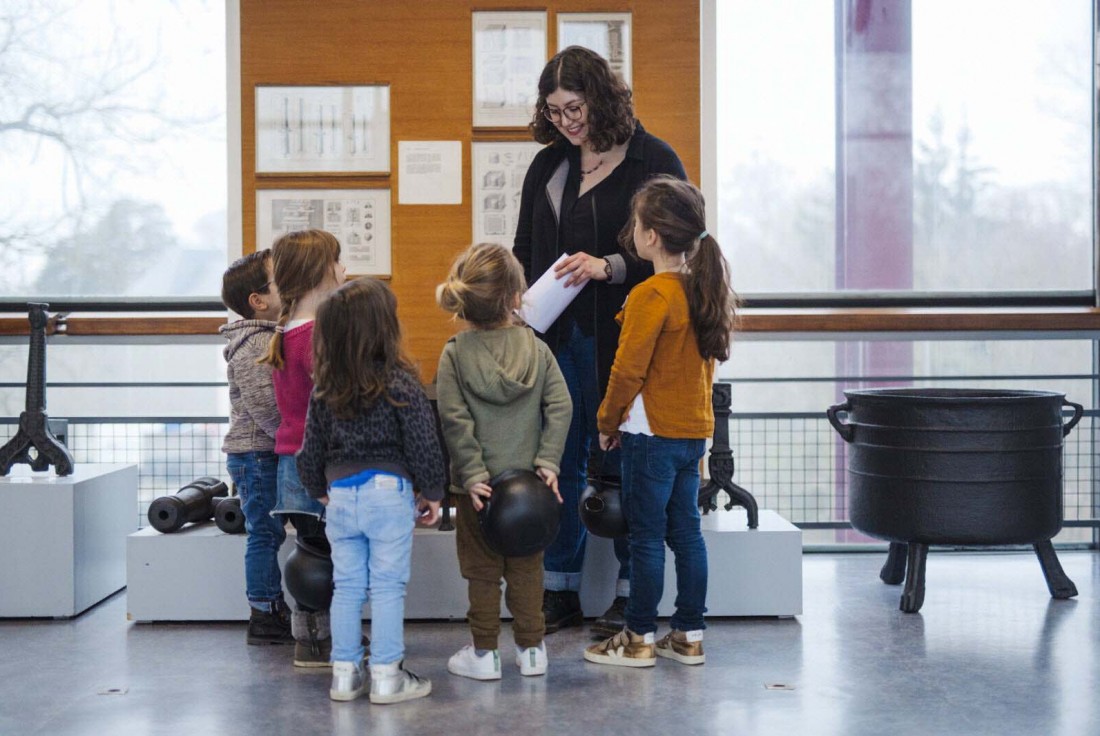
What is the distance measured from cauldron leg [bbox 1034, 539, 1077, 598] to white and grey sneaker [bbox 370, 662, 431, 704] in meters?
2.04

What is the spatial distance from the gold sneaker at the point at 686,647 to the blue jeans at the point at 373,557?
27.6 inches

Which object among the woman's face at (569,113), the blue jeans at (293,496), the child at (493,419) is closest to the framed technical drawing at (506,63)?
the woman's face at (569,113)

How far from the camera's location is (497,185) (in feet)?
12.9

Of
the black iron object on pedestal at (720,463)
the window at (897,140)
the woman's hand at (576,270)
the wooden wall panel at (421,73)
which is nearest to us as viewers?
the woman's hand at (576,270)

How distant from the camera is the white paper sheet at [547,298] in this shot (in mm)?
2777

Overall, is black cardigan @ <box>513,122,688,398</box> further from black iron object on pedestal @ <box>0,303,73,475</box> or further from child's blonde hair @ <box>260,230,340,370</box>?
black iron object on pedestal @ <box>0,303,73,475</box>

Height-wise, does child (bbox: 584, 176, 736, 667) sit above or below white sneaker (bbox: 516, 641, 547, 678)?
above

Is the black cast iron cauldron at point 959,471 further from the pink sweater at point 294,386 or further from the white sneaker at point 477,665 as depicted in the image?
the pink sweater at point 294,386

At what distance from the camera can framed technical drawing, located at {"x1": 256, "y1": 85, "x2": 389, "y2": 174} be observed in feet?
12.8

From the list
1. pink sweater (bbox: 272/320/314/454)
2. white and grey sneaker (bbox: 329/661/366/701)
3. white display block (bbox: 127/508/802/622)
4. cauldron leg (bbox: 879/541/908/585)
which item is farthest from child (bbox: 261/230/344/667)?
cauldron leg (bbox: 879/541/908/585)

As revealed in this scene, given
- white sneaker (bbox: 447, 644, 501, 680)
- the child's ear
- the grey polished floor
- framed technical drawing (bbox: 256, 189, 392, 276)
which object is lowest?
the grey polished floor

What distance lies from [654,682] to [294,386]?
1110mm

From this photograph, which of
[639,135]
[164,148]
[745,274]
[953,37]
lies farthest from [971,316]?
[164,148]

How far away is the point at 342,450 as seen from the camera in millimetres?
2377
